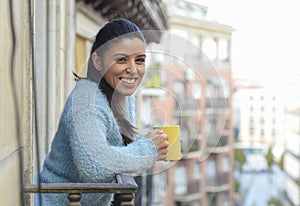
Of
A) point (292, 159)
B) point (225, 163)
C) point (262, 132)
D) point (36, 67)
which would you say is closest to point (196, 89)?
point (36, 67)

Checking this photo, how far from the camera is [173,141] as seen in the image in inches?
57.7

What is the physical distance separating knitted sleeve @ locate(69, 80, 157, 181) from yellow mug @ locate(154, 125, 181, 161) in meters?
0.07

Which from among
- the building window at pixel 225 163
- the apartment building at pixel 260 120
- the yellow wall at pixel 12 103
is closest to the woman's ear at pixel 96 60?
the yellow wall at pixel 12 103

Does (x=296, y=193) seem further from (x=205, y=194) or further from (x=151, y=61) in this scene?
(x=151, y=61)

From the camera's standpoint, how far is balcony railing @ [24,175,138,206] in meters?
1.42

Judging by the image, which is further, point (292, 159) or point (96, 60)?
point (292, 159)

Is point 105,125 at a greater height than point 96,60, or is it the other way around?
point 96,60

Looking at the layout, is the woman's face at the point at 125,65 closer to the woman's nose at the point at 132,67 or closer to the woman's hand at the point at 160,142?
the woman's nose at the point at 132,67

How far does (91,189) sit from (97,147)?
0.55 feet

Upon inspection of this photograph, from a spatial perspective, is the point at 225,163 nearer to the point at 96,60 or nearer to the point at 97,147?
the point at 96,60

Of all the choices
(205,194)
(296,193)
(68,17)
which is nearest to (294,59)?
(205,194)

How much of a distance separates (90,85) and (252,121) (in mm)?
40010

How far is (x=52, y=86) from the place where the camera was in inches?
139

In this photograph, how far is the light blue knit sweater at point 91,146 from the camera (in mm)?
1309
